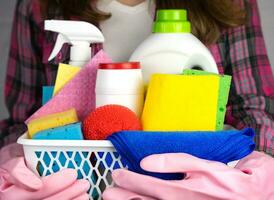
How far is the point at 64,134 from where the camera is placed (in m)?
0.60

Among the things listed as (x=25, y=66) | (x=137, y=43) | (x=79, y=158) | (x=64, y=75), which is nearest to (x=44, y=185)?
(x=79, y=158)

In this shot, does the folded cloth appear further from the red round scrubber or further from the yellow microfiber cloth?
the yellow microfiber cloth

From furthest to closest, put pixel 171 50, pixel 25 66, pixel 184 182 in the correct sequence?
pixel 25 66 → pixel 171 50 → pixel 184 182

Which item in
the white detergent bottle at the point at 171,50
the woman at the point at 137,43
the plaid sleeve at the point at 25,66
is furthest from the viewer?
the plaid sleeve at the point at 25,66

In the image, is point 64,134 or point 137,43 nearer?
point 64,134

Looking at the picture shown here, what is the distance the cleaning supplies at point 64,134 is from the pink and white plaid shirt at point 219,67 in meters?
0.37

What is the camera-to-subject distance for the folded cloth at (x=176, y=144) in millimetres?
582

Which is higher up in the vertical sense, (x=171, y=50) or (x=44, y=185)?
(x=171, y=50)

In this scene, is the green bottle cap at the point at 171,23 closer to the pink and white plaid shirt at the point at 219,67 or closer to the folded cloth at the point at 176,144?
the folded cloth at the point at 176,144

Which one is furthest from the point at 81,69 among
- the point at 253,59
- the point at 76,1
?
the point at 253,59

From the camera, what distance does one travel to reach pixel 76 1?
1.05 metres

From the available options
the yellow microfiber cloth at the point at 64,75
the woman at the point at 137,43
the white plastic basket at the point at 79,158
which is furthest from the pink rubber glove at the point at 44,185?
the woman at the point at 137,43

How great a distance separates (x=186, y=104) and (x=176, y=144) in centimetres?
5

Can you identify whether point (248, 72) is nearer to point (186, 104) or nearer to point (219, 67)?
point (219, 67)
